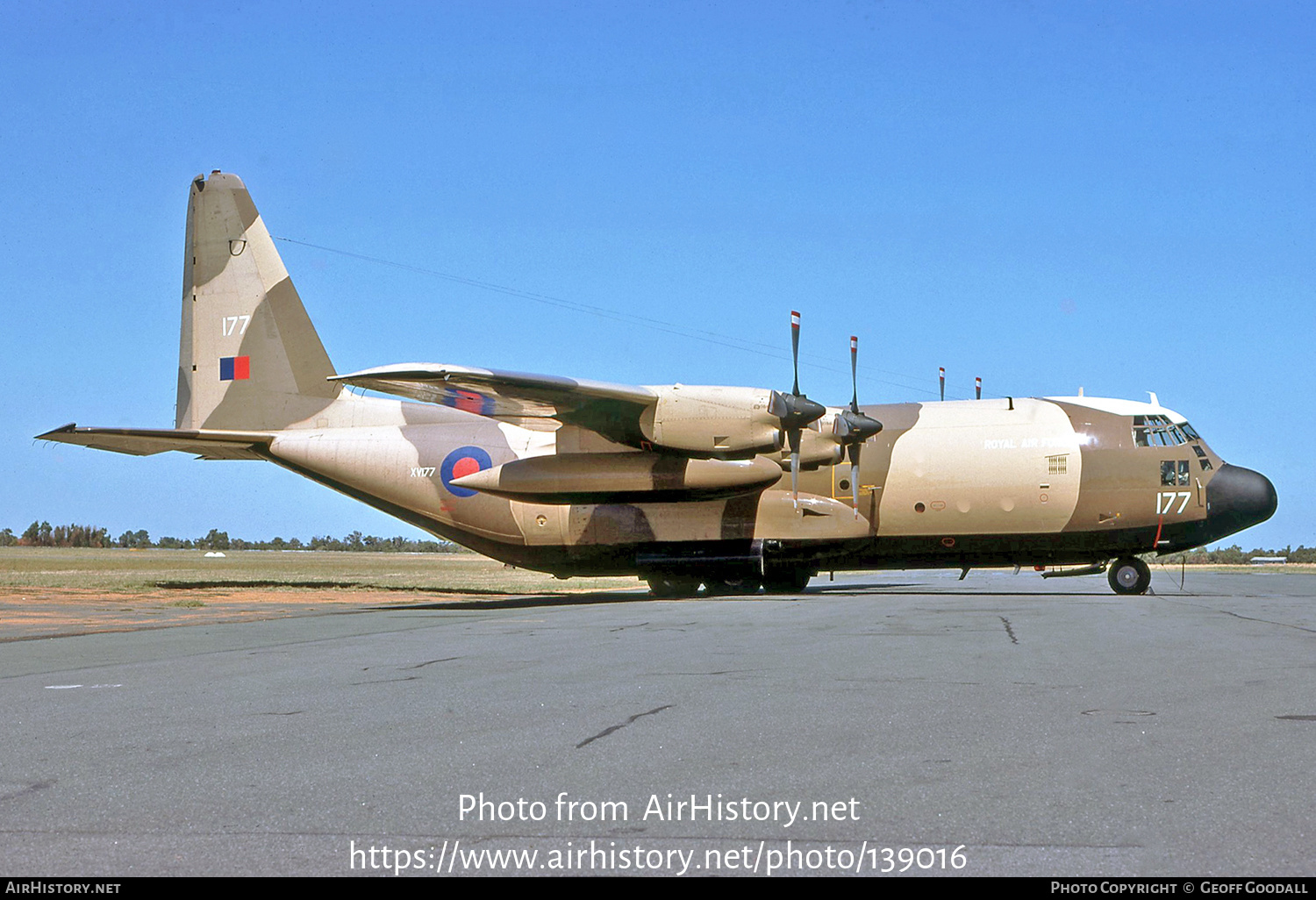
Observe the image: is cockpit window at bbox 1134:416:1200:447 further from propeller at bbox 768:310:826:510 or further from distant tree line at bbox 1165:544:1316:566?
distant tree line at bbox 1165:544:1316:566

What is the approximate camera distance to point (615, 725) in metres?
6.77

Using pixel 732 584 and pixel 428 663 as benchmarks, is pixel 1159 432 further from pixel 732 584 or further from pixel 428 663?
pixel 428 663

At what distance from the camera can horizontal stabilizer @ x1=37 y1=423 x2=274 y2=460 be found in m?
24.9

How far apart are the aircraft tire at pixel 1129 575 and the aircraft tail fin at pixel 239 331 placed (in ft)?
65.3

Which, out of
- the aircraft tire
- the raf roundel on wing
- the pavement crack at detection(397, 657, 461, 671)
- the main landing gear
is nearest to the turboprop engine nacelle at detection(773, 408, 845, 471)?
the main landing gear

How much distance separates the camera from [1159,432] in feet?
79.7

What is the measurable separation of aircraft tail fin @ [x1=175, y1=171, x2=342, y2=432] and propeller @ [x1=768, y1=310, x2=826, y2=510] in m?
12.4

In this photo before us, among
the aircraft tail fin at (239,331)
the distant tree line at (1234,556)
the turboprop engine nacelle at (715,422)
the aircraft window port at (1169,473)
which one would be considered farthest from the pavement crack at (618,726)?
the distant tree line at (1234,556)

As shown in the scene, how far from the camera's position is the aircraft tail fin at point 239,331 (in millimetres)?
28594

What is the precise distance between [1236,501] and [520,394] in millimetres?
15799

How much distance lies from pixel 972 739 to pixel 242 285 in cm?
2684

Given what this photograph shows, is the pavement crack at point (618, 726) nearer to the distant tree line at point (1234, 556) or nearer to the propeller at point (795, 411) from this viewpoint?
the propeller at point (795, 411)

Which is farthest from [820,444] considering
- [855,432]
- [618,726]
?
[618,726]
